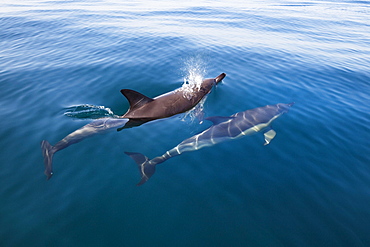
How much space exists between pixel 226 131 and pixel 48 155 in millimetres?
5811

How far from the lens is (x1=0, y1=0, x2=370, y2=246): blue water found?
5020mm

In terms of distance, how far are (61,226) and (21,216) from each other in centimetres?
106

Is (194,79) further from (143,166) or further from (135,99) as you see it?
(143,166)

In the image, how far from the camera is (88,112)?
930cm

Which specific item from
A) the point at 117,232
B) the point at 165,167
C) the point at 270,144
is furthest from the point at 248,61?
the point at 117,232

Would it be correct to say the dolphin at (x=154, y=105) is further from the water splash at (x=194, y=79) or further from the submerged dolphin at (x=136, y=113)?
the water splash at (x=194, y=79)

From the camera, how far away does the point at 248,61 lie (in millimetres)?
15383

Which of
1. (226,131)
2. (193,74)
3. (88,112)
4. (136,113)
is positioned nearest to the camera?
(226,131)

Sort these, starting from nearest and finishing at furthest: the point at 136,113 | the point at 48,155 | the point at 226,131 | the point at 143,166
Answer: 1. the point at 143,166
2. the point at 48,155
3. the point at 226,131
4. the point at 136,113

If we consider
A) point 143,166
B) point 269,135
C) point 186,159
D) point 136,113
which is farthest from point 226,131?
point 136,113

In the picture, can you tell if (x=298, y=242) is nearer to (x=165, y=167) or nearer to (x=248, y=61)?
(x=165, y=167)

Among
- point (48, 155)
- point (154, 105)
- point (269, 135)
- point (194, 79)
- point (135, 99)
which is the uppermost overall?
point (135, 99)

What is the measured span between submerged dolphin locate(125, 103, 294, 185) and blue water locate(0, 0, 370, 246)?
255 millimetres

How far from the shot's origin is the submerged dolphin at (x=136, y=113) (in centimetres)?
748
